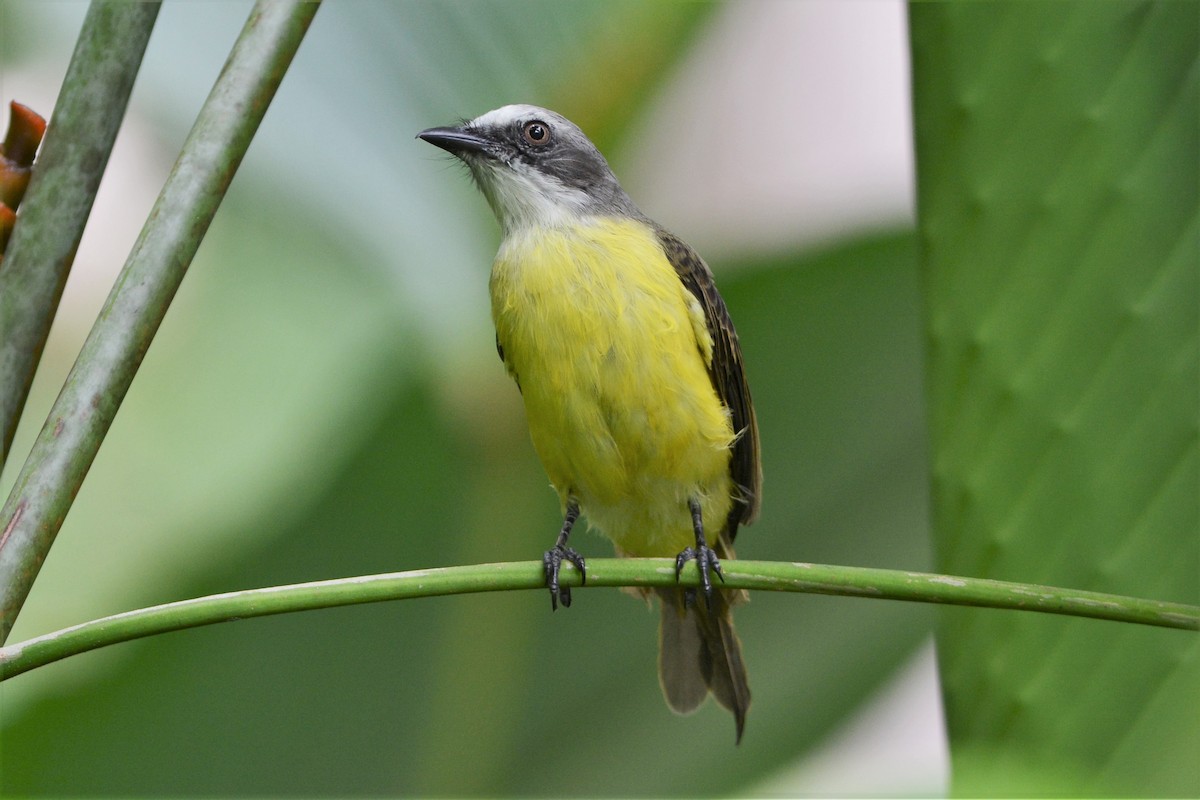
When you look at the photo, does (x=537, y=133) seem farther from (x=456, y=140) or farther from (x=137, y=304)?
(x=137, y=304)

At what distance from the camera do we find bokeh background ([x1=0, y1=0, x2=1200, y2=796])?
2381 millimetres

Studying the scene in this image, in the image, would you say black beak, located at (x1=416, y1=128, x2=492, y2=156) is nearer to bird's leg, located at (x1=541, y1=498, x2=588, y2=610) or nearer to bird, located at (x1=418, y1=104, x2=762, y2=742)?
bird, located at (x1=418, y1=104, x2=762, y2=742)

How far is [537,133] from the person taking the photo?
2.79 meters

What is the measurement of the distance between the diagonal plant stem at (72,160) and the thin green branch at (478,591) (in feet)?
0.62

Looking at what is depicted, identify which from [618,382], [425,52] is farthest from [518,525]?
[425,52]

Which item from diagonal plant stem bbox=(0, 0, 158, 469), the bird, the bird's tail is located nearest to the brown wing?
the bird

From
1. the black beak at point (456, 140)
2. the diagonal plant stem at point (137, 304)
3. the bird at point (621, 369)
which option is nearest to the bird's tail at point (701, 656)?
the bird at point (621, 369)

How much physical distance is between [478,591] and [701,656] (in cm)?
181

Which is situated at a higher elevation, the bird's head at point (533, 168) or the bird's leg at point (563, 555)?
the bird's head at point (533, 168)

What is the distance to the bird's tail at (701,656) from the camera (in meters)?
2.62

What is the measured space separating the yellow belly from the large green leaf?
48.5 inches

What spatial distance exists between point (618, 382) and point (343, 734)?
3.50 ft

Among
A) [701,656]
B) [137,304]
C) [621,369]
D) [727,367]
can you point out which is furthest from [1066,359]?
[701,656]

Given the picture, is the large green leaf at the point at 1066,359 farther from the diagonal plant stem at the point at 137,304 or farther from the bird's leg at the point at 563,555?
the bird's leg at the point at 563,555
